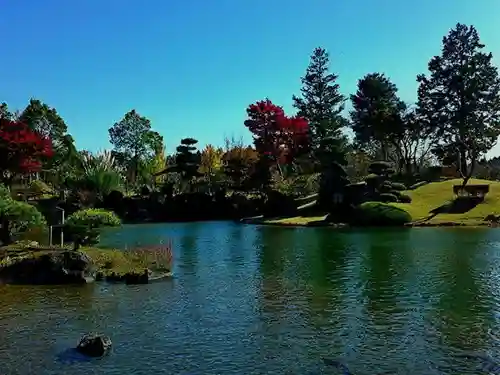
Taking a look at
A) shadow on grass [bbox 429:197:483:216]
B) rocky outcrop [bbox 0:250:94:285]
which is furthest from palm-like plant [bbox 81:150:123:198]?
rocky outcrop [bbox 0:250:94:285]

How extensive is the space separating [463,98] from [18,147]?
1467 inches

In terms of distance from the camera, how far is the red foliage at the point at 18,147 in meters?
37.2

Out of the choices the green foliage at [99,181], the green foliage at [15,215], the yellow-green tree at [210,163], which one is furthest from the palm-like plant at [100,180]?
the green foliage at [15,215]

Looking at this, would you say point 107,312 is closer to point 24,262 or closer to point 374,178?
point 24,262

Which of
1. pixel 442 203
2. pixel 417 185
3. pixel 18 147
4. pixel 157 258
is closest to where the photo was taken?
pixel 157 258

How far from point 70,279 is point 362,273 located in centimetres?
856

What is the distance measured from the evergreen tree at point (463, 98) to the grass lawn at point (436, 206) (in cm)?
442

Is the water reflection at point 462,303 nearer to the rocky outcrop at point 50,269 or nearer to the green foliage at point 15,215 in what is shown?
the rocky outcrop at point 50,269

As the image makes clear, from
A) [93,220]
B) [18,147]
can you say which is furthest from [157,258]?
[18,147]

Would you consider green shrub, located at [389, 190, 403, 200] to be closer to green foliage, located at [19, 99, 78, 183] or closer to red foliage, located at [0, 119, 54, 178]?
red foliage, located at [0, 119, 54, 178]

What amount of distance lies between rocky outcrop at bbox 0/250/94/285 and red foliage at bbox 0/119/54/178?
2379 cm

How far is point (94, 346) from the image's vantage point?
8883mm

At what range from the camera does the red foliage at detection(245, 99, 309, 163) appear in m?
52.0

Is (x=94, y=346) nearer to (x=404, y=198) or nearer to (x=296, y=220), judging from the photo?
(x=296, y=220)
